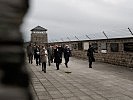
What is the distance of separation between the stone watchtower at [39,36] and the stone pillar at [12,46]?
36.7 metres

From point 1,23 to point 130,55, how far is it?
15.7m

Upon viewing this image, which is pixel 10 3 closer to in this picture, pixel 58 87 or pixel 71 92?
pixel 71 92

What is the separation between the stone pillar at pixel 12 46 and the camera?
2.80ft

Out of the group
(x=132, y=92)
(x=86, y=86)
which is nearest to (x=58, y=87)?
(x=86, y=86)

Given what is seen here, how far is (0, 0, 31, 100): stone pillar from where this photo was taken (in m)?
0.85

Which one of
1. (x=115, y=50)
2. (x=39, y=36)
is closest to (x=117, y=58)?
(x=115, y=50)

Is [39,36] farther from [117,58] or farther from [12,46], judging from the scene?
[12,46]

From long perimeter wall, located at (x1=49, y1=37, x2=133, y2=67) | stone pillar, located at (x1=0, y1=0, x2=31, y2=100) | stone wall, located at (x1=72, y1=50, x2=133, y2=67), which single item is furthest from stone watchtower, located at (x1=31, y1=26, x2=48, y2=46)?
stone pillar, located at (x1=0, y1=0, x2=31, y2=100)

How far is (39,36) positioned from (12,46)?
38.0 meters

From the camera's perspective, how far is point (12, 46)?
A: 0.90 meters

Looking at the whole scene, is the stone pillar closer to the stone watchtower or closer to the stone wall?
the stone wall

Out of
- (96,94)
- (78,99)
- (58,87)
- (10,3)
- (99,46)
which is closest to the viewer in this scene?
(10,3)

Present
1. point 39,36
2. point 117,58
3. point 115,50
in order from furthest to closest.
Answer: point 39,36 < point 115,50 < point 117,58

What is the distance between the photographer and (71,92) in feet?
27.1
